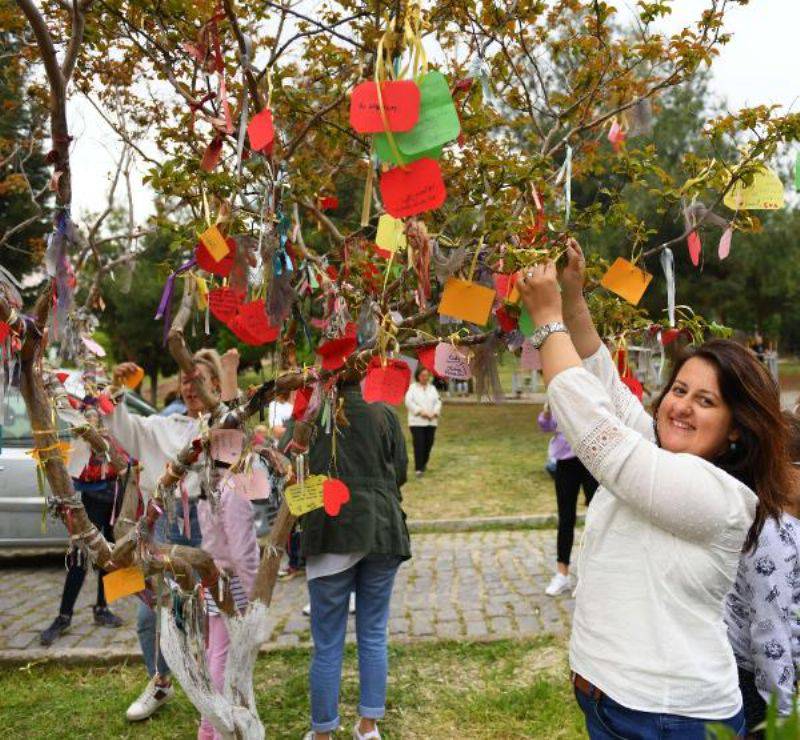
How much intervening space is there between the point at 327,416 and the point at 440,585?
358cm

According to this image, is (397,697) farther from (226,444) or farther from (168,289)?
(168,289)

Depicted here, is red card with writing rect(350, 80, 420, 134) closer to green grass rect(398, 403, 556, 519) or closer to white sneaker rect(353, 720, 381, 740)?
white sneaker rect(353, 720, 381, 740)

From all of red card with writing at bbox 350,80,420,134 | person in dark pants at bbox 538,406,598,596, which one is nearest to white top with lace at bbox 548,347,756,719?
red card with writing at bbox 350,80,420,134

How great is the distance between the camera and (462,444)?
13.7 meters

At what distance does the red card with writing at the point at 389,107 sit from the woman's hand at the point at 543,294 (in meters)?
0.42

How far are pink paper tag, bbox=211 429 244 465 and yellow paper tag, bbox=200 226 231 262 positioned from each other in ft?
1.78

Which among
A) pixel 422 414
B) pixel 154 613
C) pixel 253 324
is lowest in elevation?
pixel 422 414

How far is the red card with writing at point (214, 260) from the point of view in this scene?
203 centimetres

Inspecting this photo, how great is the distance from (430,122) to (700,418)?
2.96 feet

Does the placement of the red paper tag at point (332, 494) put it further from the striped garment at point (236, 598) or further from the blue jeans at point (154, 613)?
the blue jeans at point (154, 613)

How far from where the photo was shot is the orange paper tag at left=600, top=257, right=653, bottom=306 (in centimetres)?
203

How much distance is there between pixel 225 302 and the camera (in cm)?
216

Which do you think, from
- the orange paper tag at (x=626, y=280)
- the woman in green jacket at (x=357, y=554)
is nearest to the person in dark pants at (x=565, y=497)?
the woman in green jacket at (x=357, y=554)

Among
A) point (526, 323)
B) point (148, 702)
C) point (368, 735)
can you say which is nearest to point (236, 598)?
point (368, 735)
